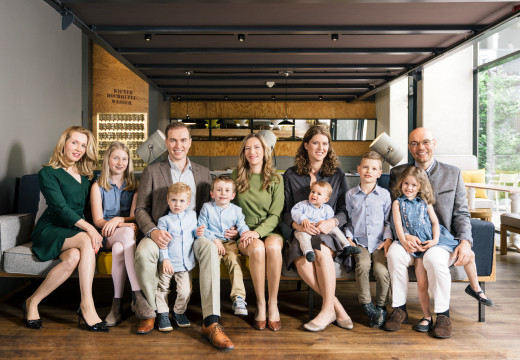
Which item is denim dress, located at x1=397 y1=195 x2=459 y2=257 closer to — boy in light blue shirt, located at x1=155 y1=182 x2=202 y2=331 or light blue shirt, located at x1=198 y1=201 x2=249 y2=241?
light blue shirt, located at x1=198 y1=201 x2=249 y2=241

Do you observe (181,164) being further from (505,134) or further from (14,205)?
(505,134)

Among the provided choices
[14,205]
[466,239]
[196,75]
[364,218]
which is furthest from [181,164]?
[196,75]

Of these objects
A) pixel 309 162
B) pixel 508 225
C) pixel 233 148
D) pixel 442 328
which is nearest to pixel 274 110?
pixel 233 148

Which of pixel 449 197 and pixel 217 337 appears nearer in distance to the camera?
pixel 217 337

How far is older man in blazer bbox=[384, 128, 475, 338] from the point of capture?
2.72 metres

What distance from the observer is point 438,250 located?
2.78m

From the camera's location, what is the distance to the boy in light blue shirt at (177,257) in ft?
9.04

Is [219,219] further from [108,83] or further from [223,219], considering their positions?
[108,83]

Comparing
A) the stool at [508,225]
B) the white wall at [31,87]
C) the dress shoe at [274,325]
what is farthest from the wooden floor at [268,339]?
the stool at [508,225]

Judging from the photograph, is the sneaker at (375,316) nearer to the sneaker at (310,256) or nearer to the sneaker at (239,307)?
Answer: the sneaker at (310,256)

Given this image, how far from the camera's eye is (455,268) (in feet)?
9.71

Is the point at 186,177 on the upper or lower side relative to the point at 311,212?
upper

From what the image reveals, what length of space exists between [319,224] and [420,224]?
0.68m

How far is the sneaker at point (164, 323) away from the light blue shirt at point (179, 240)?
304mm
